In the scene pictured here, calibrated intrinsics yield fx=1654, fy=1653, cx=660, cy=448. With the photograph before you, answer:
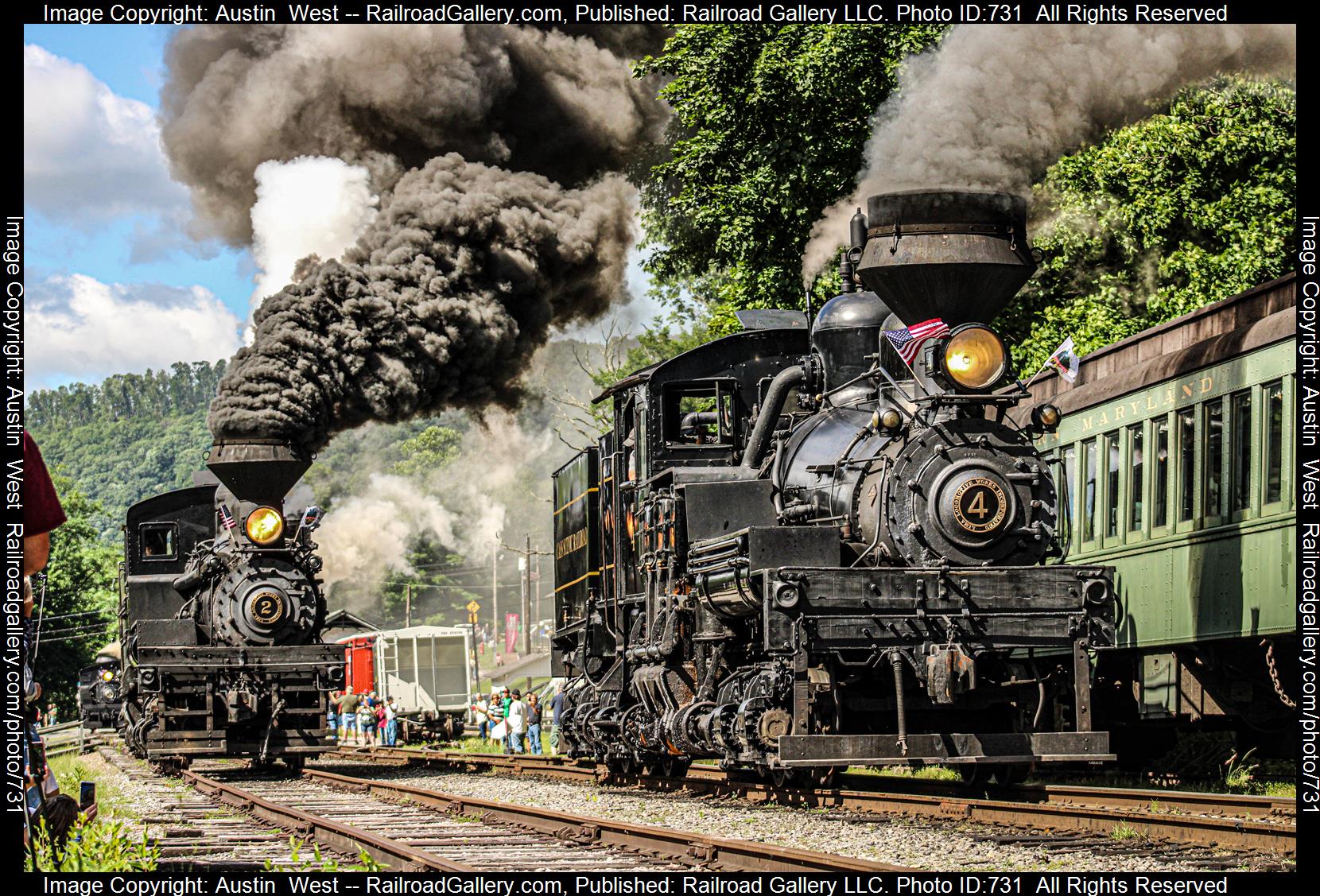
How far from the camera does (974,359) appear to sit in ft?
37.9

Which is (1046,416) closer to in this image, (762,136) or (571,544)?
(571,544)

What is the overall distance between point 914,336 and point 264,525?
10480 millimetres

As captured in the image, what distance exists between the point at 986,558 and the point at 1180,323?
364 cm

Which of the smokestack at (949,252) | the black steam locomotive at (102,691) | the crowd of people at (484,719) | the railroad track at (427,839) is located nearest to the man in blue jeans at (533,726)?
the crowd of people at (484,719)

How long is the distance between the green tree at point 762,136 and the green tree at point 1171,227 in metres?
3.08

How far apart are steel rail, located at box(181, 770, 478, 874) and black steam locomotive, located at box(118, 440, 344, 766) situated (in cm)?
342

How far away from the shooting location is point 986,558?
11320 mm

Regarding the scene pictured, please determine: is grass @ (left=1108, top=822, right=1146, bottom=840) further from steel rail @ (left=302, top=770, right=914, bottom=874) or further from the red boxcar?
the red boxcar

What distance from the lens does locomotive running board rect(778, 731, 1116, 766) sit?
35.7 ft

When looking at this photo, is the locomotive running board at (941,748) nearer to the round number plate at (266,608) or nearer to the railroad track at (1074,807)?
the railroad track at (1074,807)

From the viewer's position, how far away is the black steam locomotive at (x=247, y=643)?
19.2 metres

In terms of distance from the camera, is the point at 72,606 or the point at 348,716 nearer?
the point at 348,716

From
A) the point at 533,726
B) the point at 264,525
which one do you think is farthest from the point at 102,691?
the point at 264,525
